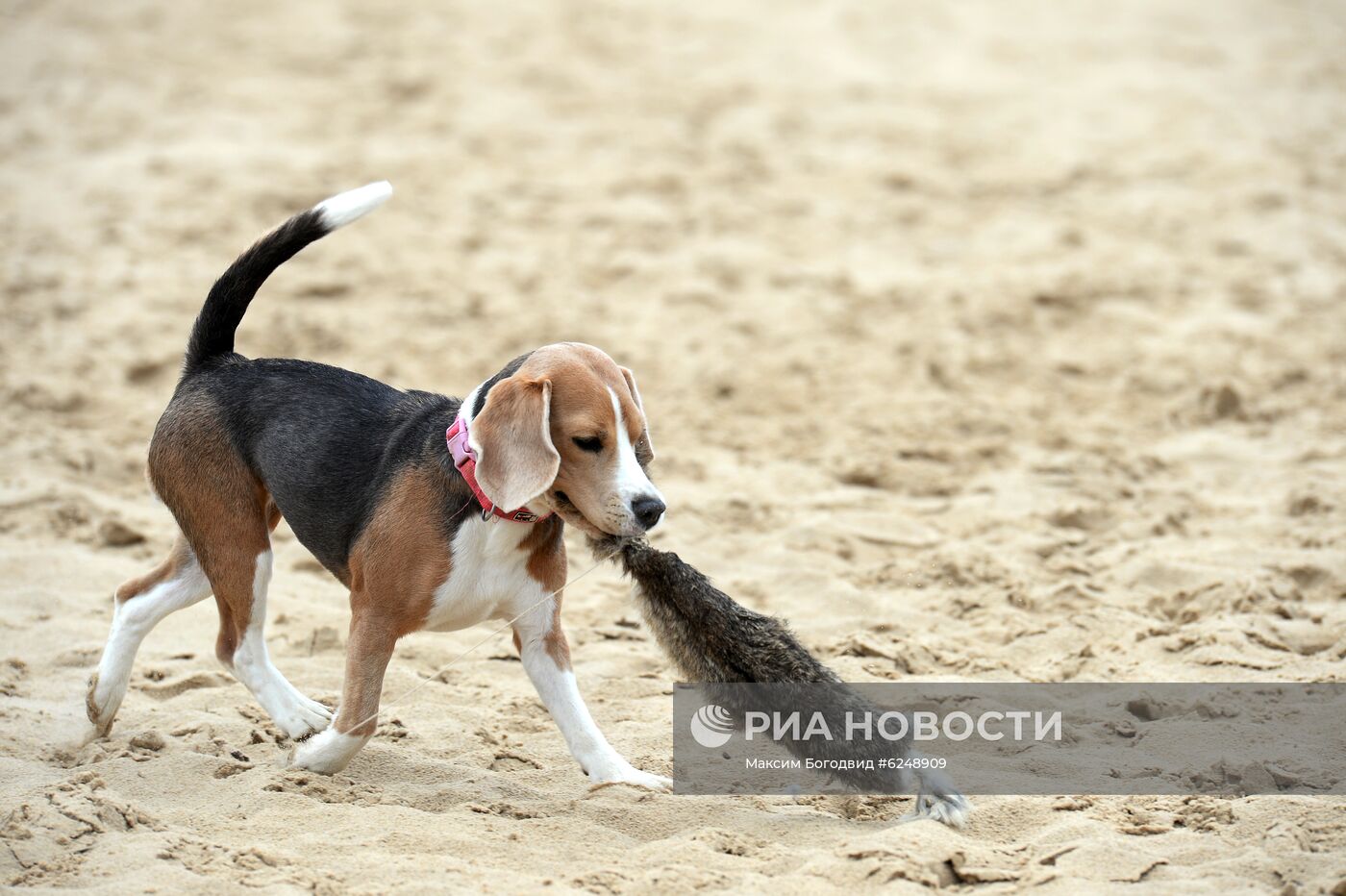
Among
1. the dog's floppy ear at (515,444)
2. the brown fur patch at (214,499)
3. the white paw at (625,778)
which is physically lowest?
the white paw at (625,778)

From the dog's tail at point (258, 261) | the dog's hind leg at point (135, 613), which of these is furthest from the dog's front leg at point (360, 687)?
the dog's tail at point (258, 261)

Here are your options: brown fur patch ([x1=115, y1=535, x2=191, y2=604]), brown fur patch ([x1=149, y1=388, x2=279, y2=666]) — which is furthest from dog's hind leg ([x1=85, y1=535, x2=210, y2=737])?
brown fur patch ([x1=149, y1=388, x2=279, y2=666])

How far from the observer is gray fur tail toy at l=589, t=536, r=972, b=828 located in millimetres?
4156

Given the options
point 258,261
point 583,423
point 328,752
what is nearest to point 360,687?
point 328,752

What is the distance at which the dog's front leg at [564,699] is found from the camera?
14.5ft

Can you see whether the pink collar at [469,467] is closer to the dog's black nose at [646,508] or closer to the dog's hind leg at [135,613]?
the dog's black nose at [646,508]

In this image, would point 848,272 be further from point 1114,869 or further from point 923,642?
point 1114,869

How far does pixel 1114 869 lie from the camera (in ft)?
12.4

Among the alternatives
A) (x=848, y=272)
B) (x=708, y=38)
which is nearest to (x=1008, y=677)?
(x=848, y=272)

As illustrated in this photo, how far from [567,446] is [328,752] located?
1240 millimetres

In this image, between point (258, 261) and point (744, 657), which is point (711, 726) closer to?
point (744, 657)

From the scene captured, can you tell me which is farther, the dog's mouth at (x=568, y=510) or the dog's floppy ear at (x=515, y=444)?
the dog's mouth at (x=568, y=510)

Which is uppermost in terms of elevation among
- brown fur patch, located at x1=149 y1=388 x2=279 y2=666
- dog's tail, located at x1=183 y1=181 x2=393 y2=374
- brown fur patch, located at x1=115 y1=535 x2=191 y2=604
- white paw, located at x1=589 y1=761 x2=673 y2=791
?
dog's tail, located at x1=183 y1=181 x2=393 y2=374

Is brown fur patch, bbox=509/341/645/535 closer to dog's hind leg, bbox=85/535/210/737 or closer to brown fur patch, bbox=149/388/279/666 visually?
brown fur patch, bbox=149/388/279/666
